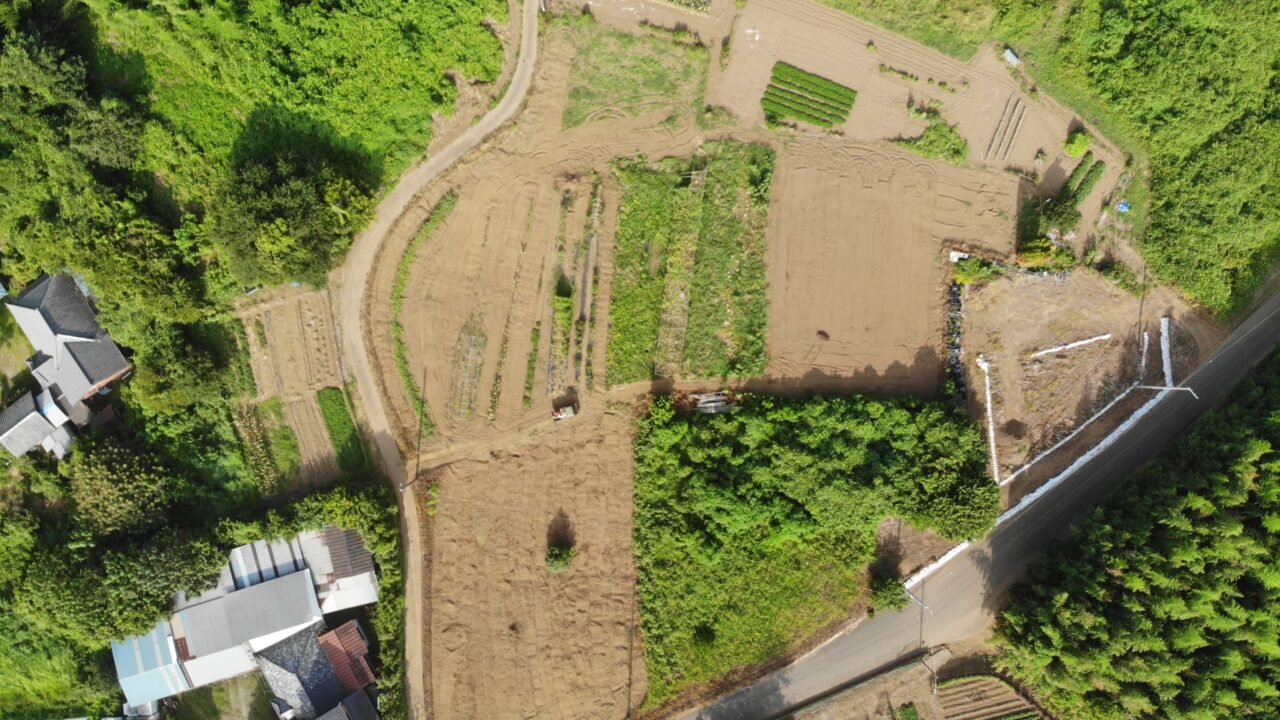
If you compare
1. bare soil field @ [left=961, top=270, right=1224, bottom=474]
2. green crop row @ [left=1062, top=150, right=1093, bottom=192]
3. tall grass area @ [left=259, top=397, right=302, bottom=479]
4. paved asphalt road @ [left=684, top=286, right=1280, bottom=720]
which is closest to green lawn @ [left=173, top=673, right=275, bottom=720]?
tall grass area @ [left=259, top=397, right=302, bottom=479]

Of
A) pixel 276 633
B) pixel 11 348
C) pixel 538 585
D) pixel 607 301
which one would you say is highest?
pixel 607 301

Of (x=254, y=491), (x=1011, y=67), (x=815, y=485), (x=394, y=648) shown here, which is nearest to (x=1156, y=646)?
(x=815, y=485)

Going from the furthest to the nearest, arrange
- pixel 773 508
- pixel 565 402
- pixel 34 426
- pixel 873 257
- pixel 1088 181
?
pixel 565 402 < pixel 873 257 < pixel 1088 181 < pixel 34 426 < pixel 773 508

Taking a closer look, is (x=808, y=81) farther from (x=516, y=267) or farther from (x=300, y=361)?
(x=300, y=361)

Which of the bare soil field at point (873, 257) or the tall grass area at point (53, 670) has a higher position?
the bare soil field at point (873, 257)

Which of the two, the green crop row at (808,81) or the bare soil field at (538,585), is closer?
the green crop row at (808,81)

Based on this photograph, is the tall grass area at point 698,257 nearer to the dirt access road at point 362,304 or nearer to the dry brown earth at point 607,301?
the dry brown earth at point 607,301


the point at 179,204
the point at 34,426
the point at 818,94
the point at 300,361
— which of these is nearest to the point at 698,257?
the point at 818,94

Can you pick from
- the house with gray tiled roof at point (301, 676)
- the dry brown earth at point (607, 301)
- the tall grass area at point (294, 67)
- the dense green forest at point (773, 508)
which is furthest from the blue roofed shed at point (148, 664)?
the dense green forest at point (773, 508)
